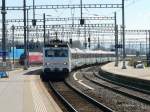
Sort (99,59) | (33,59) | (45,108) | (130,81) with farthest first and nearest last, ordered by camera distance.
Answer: (33,59) → (99,59) → (130,81) → (45,108)

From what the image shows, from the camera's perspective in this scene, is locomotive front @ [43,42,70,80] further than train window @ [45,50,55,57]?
No

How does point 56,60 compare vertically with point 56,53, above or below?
below

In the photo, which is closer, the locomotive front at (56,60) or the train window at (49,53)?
the locomotive front at (56,60)

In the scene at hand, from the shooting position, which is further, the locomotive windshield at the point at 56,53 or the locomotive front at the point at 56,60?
the locomotive windshield at the point at 56,53

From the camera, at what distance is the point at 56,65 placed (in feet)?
132

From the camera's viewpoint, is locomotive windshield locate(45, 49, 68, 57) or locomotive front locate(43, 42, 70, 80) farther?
locomotive windshield locate(45, 49, 68, 57)

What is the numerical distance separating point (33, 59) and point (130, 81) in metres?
66.9

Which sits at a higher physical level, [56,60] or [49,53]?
[49,53]

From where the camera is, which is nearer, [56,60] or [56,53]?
[56,60]

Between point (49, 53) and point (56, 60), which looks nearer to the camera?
point (56, 60)

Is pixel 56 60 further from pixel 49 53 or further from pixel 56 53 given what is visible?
pixel 49 53

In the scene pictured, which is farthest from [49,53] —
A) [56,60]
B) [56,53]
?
[56,60]

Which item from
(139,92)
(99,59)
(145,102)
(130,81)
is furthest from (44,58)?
(99,59)

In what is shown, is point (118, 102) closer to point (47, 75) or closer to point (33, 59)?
point (47, 75)
